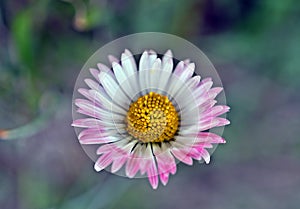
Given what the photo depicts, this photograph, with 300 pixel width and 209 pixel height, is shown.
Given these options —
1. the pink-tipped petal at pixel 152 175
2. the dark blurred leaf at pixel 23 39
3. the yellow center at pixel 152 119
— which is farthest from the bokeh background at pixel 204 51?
the pink-tipped petal at pixel 152 175

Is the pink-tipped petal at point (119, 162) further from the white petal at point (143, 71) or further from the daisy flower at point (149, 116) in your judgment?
the white petal at point (143, 71)

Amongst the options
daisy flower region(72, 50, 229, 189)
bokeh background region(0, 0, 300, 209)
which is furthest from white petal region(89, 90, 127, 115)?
bokeh background region(0, 0, 300, 209)

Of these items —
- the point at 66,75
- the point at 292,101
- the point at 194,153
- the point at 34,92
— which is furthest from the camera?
the point at 292,101

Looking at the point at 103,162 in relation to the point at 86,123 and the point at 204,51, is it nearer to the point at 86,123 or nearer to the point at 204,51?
the point at 86,123

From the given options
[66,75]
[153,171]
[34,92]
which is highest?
[66,75]

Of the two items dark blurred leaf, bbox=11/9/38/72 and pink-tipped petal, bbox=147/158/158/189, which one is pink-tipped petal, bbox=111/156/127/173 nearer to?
pink-tipped petal, bbox=147/158/158/189

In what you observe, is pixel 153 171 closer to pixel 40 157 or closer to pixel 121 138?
pixel 121 138

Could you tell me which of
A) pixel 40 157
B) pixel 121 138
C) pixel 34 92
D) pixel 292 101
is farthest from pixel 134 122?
pixel 292 101
